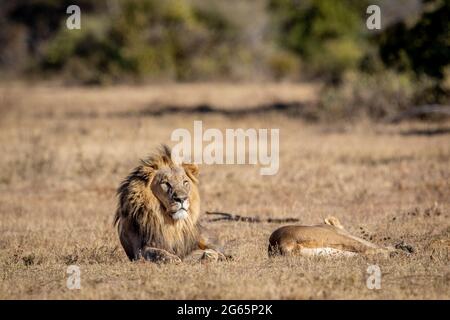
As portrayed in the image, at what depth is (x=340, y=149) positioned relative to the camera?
58.9 feet

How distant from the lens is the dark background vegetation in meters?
22.8

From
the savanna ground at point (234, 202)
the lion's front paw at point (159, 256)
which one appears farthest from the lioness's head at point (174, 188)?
the savanna ground at point (234, 202)

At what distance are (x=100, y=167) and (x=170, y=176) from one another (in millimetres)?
7661

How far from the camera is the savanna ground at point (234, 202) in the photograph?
23.9ft

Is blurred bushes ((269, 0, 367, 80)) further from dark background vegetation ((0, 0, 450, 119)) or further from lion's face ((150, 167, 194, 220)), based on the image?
lion's face ((150, 167, 194, 220))

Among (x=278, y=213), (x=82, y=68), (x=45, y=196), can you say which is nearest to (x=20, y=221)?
(x=45, y=196)

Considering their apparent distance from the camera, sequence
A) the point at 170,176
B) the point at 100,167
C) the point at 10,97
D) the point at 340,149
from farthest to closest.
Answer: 1. the point at 10,97
2. the point at 340,149
3. the point at 100,167
4. the point at 170,176

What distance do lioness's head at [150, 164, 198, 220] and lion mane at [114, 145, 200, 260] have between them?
30mm

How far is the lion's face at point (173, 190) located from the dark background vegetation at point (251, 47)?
14.5 meters

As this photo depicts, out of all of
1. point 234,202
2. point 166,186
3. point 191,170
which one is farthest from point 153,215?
point 234,202

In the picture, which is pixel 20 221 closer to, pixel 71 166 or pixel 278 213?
pixel 278 213

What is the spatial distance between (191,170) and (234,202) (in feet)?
15.2

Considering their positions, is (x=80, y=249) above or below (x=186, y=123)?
below

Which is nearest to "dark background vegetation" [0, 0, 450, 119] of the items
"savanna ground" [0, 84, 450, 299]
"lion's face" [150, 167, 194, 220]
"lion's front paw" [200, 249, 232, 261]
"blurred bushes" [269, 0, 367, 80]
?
"blurred bushes" [269, 0, 367, 80]
